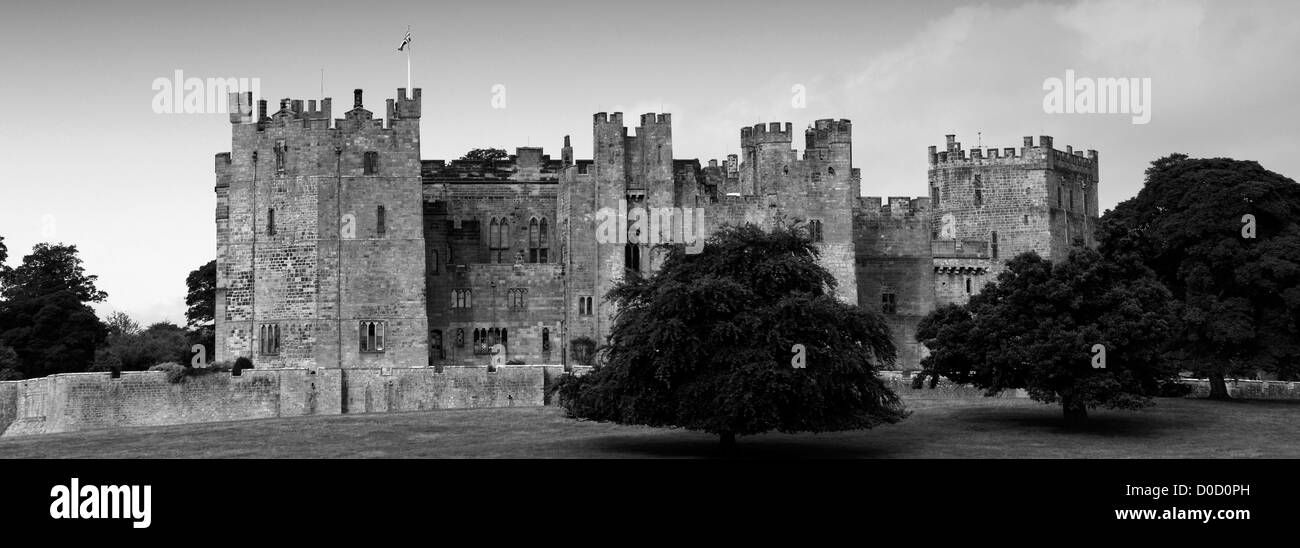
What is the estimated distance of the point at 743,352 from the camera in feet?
174

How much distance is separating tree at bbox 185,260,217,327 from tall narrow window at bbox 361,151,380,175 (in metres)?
26.3

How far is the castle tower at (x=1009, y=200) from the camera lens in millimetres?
99500

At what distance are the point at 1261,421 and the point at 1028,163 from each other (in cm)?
3713

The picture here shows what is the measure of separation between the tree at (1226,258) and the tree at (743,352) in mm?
15933

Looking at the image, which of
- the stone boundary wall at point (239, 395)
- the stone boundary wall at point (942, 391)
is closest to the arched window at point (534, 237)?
the stone boundary wall at point (239, 395)

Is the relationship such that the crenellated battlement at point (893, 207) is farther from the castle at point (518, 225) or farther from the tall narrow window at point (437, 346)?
the tall narrow window at point (437, 346)

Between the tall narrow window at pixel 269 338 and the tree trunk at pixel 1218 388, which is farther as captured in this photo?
the tall narrow window at pixel 269 338

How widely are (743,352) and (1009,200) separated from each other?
167ft

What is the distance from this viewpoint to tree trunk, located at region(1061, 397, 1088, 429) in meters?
63.0

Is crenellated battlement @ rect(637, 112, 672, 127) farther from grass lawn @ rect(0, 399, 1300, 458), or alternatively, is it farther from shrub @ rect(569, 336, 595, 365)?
grass lawn @ rect(0, 399, 1300, 458)

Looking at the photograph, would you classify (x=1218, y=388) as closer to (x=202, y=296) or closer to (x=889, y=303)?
(x=889, y=303)

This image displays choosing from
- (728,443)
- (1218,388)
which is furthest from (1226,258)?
(728,443)
